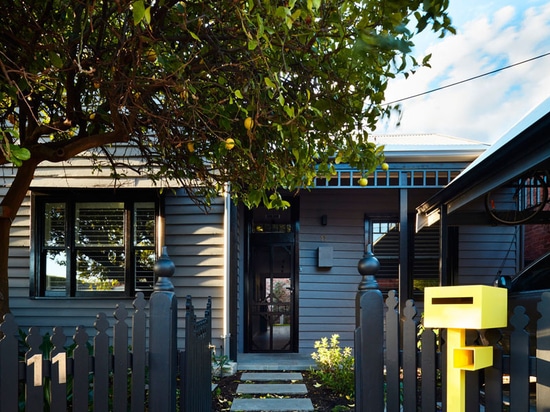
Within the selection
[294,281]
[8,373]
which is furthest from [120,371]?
[294,281]

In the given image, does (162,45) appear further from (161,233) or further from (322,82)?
(161,233)

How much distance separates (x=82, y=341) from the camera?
7.52 feet

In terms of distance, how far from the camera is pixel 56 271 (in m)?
6.98

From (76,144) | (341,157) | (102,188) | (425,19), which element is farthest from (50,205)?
Answer: (425,19)

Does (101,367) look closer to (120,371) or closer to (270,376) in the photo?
(120,371)

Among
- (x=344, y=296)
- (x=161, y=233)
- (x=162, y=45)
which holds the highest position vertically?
(x=162, y=45)

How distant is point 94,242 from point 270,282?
2982mm

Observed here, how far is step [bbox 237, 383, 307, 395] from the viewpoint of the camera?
540cm

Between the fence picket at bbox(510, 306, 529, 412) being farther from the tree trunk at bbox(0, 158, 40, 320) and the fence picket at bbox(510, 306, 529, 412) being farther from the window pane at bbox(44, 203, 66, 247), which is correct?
the window pane at bbox(44, 203, 66, 247)

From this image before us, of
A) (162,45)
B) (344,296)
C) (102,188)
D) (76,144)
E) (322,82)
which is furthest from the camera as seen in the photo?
(344,296)

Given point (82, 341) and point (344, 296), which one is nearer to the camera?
point (82, 341)

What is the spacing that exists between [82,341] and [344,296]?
627 cm

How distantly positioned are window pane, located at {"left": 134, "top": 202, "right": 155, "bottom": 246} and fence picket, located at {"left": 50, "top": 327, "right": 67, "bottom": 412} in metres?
4.64

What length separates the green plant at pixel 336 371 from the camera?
5422 mm
